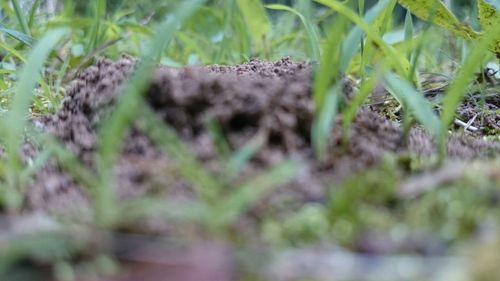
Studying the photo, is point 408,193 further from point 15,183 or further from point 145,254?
point 15,183

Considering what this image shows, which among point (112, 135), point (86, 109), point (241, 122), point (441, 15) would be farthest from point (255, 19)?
point (112, 135)

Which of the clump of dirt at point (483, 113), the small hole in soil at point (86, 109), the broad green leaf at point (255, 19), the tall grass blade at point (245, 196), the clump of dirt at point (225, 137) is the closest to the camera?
the tall grass blade at point (245, 196)

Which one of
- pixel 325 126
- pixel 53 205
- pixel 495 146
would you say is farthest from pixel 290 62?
pixel 53 205

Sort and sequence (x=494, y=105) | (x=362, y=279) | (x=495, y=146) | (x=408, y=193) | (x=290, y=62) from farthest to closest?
(x=494, y=105) < (x=290, y=62) < (x=495, y=146) < (x=408, y=193) < (x=362, y=279)

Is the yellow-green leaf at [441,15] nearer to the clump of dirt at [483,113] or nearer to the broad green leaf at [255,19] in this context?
the clump of dirt at [483,113]

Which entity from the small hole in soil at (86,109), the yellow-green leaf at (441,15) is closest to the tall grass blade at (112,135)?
the small hole in soil at (86,109)

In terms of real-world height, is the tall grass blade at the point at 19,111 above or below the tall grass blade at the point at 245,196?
above
